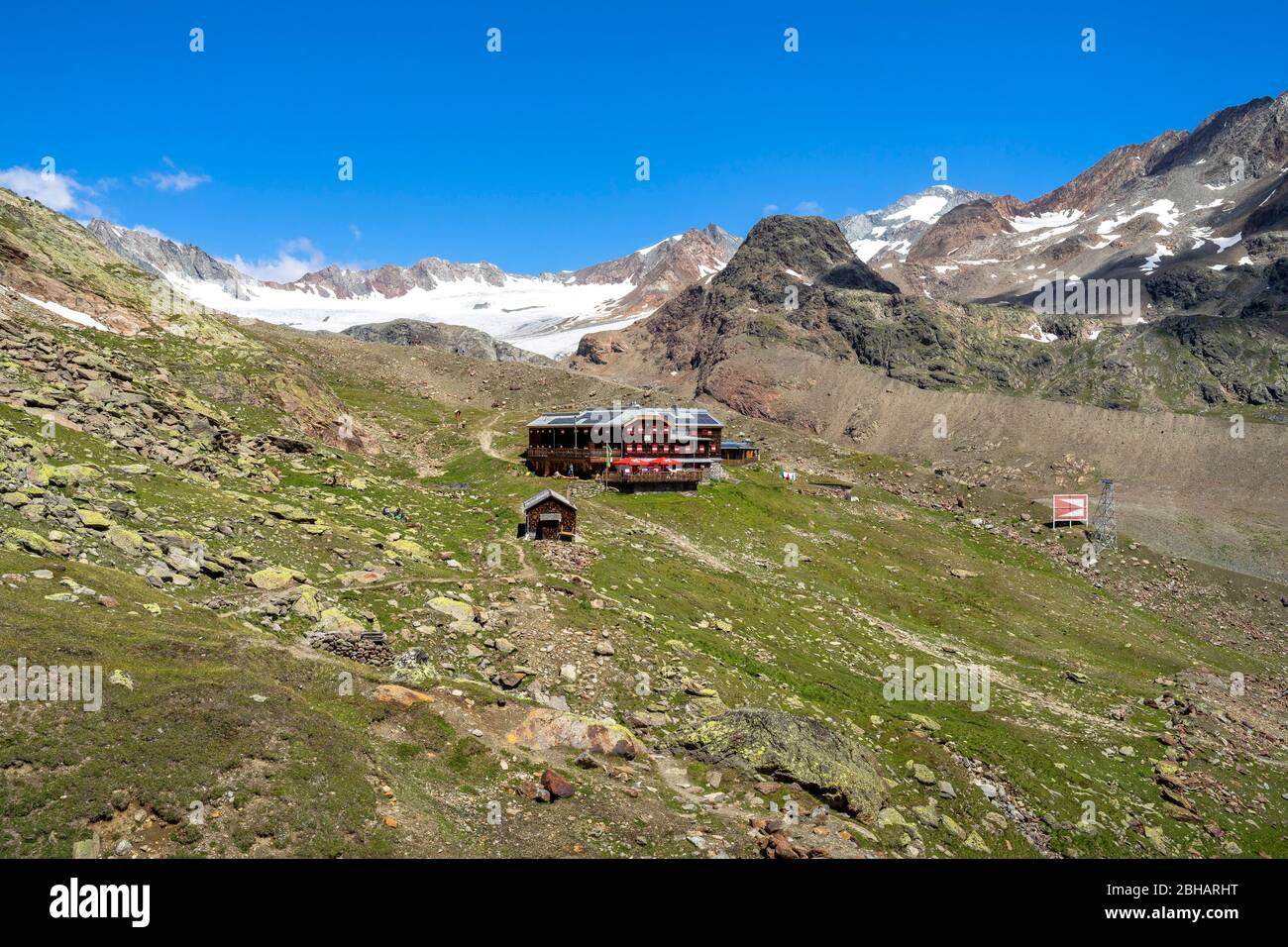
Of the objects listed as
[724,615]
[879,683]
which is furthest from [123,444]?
[879,683]

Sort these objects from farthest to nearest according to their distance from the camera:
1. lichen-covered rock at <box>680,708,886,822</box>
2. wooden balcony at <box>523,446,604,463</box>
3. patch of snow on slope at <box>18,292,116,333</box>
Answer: wooden balcony at <box>523,446,604,463</box>, patch of snow on slope at <box>18,292,116,333</box>, lichen-covered rock at <box>680,708,886,822</box>

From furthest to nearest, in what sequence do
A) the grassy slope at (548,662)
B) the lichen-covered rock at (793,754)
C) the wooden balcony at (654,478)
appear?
the wooden balcony at (654,478) → the lichen-covered rock at (793,754) → the grassy slope at (548,662)

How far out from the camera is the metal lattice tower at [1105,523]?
285ft

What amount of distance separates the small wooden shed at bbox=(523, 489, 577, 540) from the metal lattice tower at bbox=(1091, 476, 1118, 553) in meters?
72.7

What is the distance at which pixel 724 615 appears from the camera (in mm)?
40062

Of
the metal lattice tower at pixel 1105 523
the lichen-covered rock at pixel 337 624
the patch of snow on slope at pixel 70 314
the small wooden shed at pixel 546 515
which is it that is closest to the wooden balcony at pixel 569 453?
the small wooden shed at pixel 546 515

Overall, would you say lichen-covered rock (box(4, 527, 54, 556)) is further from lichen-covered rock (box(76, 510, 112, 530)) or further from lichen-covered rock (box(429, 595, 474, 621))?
lichen-covered rock (box(429, 595, 474, 621))

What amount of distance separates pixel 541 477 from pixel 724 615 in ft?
109

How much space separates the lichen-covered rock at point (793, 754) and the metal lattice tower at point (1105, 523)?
77799 millimetres

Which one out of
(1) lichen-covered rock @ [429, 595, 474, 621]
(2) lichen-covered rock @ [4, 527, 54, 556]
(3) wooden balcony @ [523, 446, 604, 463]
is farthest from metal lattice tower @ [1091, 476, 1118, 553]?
(2) lichen-covered rock @ [4, 527, 54, 556]

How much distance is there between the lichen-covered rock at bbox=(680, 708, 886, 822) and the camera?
21531mm

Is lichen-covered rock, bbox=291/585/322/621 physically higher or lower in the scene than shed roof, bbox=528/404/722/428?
lower

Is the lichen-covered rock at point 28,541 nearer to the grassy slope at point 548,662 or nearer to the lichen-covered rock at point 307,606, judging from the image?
the grassy slope at point 548,662
